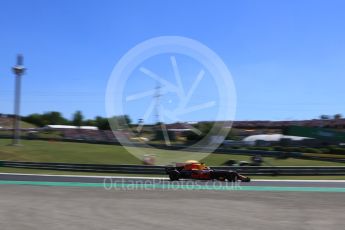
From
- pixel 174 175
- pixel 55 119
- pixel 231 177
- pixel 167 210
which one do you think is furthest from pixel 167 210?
pixel 55 119

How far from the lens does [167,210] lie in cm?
1016

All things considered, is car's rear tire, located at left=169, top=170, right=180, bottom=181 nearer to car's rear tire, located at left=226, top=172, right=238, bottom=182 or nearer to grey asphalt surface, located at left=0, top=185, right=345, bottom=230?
car's rear tire, located at left=226, top=172, right=238, bottom=182

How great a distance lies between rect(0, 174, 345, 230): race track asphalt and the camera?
8266 mm

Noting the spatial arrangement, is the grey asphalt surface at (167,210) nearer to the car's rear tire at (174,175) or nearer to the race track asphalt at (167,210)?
the race track asphalt at (167,210)

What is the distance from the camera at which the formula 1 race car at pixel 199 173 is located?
18.0m

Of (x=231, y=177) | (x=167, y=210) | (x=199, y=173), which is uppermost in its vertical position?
(x=199, y=173)

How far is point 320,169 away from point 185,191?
12.0m

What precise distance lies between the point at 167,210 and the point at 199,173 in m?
8.07

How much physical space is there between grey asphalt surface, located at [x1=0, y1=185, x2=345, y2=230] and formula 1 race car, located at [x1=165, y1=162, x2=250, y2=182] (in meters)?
3.58

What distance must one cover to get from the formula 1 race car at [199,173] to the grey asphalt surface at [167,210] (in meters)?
3.58

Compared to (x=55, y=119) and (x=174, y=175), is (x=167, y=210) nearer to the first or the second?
(x=174, y=175)

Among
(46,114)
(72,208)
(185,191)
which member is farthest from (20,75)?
(46,114)

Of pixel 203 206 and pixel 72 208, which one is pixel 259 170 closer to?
pixel 203 206

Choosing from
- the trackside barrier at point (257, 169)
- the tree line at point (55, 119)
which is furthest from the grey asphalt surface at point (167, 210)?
the tree line at point (55, 119)
